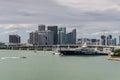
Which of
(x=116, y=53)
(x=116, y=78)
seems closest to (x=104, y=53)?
(x=116, y=53)

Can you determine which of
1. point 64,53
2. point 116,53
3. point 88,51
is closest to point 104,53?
point 88,51

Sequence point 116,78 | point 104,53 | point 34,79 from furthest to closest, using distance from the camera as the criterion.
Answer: point 104,53 < point 116,78 < point 34,79

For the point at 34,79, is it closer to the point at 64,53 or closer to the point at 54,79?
the point at 54,79

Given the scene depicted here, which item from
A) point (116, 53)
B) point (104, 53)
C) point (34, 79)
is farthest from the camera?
point (104, 53)

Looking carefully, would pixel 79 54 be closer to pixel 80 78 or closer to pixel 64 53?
pixel 64 53

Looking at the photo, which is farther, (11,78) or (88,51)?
(88,51)

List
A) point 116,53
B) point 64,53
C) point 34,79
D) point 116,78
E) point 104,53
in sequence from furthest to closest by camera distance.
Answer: point 104,53 → point 64,53 → point 116,53 → point 116,78 → point 34,79

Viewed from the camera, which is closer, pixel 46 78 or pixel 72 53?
pixel 46 78

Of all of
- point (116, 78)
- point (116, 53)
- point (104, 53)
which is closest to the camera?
point (116, 78)

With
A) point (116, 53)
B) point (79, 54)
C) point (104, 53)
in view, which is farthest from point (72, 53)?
point (116, 53)
